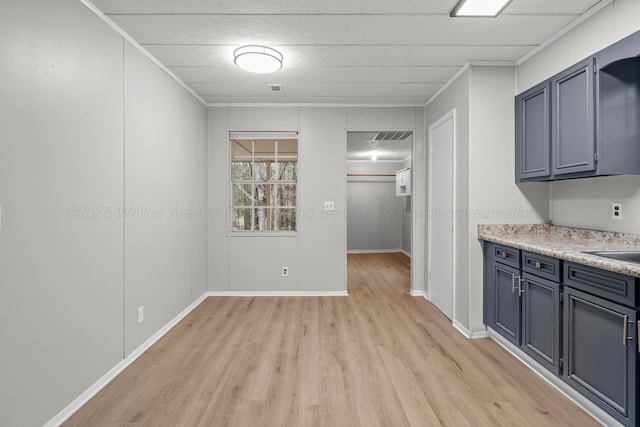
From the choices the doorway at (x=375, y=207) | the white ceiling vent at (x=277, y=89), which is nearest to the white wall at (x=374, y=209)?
the doorway at (x=375, y=207)

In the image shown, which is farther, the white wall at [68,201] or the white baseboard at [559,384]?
the white baseboard at [559,384]

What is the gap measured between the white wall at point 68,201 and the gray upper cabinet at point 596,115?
3.23m

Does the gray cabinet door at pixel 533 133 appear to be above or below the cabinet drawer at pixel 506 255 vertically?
above

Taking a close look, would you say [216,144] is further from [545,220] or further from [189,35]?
[545,220]

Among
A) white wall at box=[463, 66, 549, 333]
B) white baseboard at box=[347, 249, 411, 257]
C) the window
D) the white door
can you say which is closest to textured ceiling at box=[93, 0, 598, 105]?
white wall at box=[463, 66, 549, 333]

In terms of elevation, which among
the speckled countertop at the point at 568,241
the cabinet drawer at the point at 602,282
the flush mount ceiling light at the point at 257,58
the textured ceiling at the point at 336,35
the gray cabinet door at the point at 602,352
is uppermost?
the textured ceiling at the point at 336,35

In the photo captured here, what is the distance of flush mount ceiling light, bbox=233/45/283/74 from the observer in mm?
2627

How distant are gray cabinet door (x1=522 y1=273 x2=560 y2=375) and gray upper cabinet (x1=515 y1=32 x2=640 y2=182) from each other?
82 centimetres

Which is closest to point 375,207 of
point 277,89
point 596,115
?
point 277,89

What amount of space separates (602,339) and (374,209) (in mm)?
6341

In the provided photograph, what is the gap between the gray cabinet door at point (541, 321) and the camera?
2.04m

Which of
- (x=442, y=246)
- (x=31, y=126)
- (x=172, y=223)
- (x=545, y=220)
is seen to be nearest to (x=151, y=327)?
(x=172, y=223)

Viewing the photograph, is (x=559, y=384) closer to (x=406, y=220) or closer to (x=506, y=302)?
(x=506, y=302)

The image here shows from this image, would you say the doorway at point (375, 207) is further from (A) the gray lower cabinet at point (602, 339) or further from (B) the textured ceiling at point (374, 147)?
(A) the gray lower cabinet at point (602, 339)
